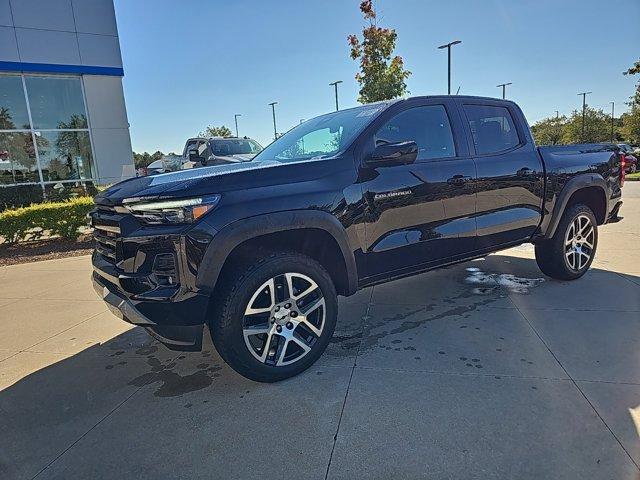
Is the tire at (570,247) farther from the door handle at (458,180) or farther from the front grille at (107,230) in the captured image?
the front grille at (107,230)

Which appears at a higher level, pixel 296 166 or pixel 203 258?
pixel 296 166

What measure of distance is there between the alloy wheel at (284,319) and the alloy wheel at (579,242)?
10.3 feet

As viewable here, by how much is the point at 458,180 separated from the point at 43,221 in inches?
315

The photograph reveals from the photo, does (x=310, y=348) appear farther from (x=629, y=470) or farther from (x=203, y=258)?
(x=629, y=470)

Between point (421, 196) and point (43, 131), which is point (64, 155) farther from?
point (421, 196)

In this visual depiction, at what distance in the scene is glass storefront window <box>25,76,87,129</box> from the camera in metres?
13.3

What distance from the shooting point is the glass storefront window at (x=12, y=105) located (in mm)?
12912

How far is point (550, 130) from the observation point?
2475 inches

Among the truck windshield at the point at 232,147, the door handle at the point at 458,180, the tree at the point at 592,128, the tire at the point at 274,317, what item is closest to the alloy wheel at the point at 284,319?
the tire at the point at 274,317

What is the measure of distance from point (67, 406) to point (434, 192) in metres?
3.03

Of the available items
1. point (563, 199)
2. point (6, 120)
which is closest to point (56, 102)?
point (6, 120)

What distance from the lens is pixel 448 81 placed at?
23.2 metres

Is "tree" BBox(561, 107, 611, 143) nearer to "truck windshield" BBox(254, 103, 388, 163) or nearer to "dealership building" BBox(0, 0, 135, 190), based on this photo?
"dealership building" BBox(0, 0, 135, 190)

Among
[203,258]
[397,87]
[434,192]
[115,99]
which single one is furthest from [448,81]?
[203,258]
